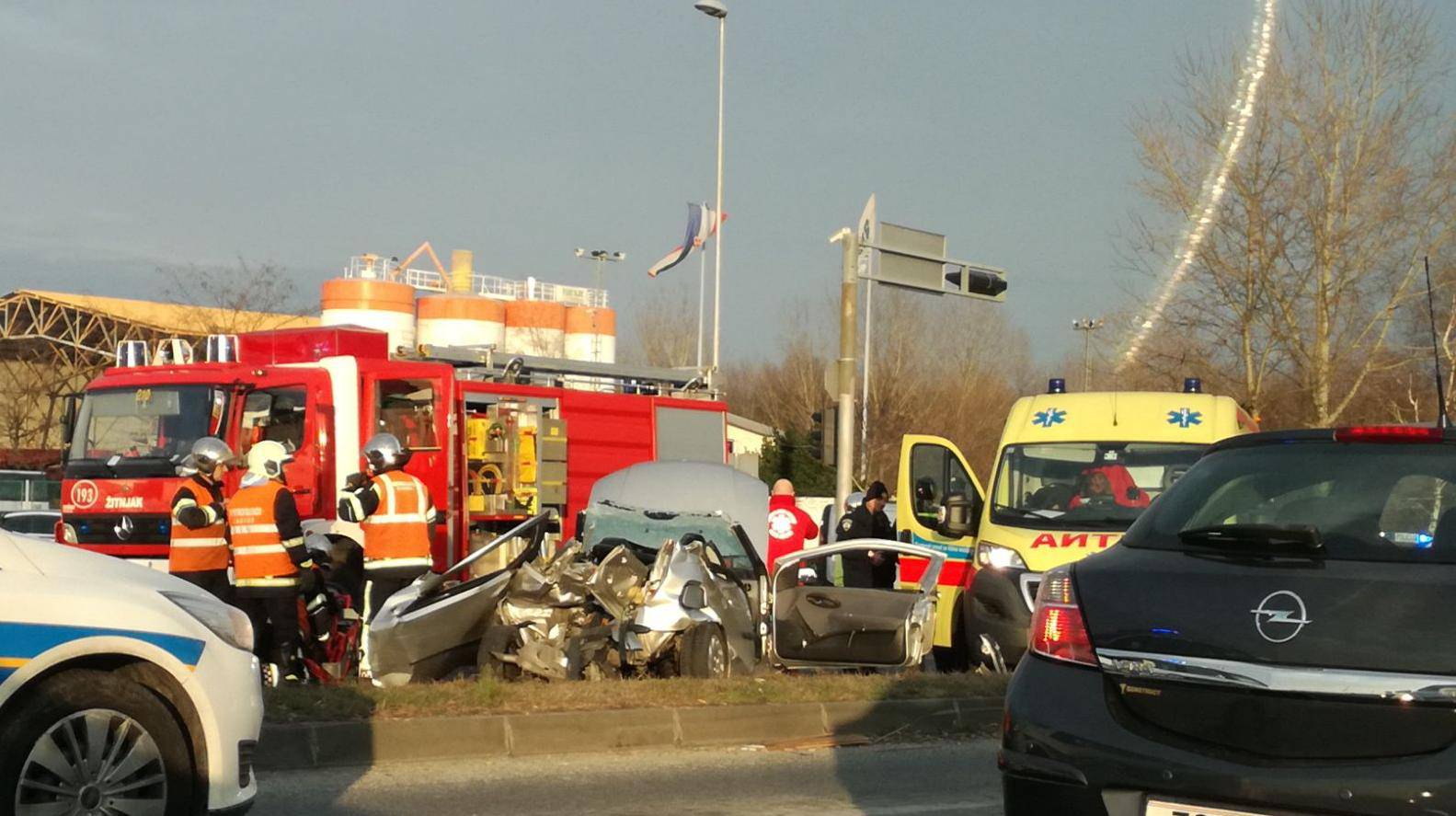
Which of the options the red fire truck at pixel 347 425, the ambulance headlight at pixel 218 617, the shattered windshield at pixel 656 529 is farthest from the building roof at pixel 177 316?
the ambulance headlight at pixel 218 617

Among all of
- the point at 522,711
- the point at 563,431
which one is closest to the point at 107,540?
the point at 563,431

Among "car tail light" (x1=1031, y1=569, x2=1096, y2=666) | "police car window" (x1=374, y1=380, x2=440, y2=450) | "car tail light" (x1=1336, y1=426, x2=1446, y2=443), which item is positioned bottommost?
"car tail light" (x1=1031, y1=569, x2=1096, y2=666)

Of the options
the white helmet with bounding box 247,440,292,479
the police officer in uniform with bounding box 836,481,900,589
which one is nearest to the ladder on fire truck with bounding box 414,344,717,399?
the police officer in uniform with bounding box 836,481,900,589

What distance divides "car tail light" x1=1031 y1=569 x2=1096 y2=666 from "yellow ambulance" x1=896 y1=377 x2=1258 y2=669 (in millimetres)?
7212

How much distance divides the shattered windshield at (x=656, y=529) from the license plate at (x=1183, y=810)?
8124mm

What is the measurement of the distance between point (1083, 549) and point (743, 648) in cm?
276

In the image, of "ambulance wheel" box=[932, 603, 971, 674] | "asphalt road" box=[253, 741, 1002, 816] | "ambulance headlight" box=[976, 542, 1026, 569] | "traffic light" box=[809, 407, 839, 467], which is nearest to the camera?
"asphalt road" box=[253, 741, 1002, 816]

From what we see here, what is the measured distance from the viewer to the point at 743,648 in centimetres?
1130

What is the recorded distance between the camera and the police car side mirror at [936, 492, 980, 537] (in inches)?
523

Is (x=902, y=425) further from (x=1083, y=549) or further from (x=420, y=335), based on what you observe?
(x=1083, y=549)

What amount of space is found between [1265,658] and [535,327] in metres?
60.2

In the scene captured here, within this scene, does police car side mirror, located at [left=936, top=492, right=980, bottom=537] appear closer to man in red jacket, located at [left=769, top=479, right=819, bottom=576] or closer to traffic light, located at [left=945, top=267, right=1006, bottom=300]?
man in red jacket, located at [left=769, top=479, right=819, bottom=576]

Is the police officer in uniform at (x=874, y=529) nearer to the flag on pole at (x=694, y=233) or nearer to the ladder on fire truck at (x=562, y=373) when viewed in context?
the ladder on fire truck at (x=562, y=373)

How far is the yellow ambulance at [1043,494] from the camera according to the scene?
1230 centimetres
